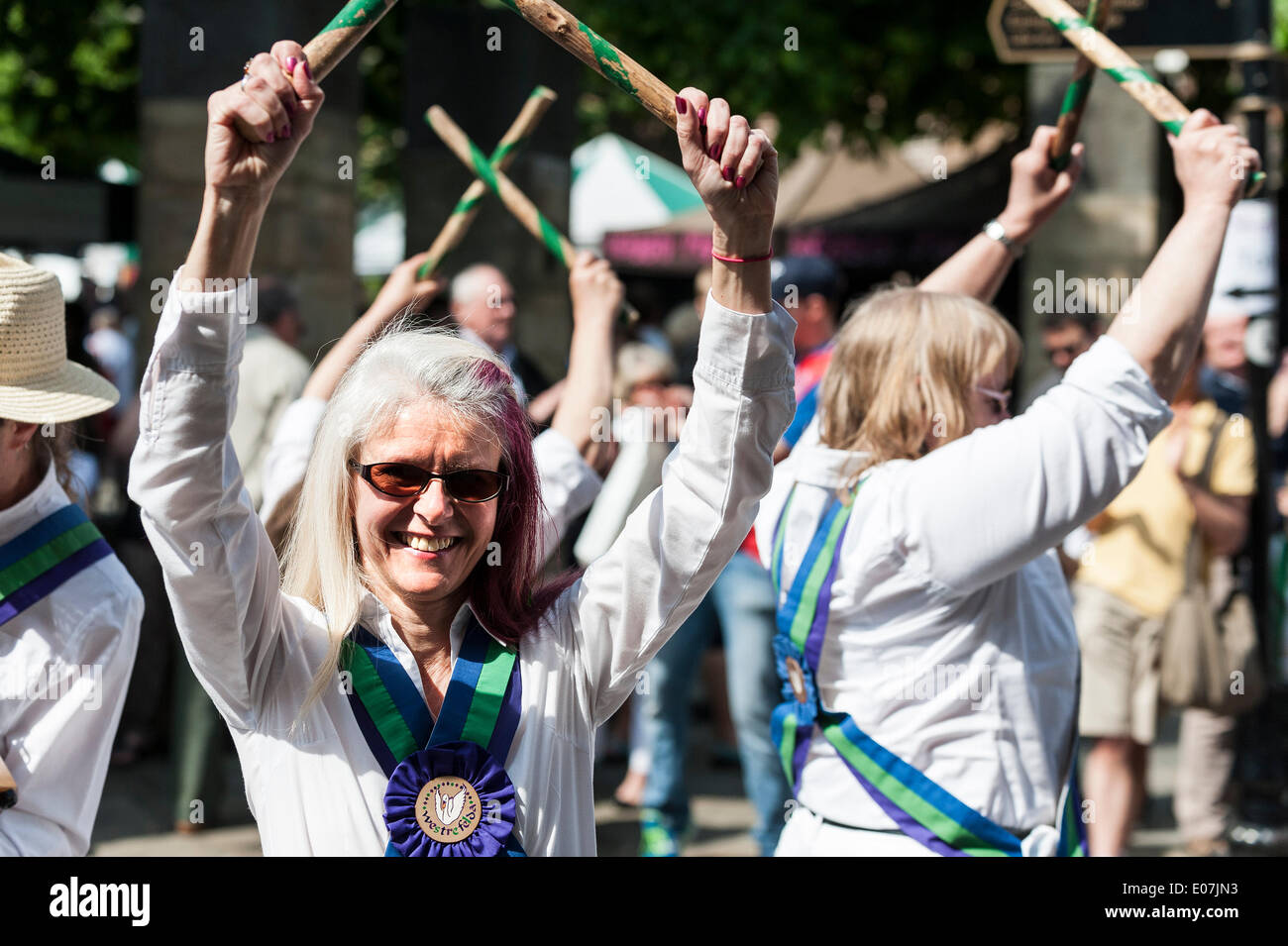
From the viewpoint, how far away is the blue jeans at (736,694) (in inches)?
215

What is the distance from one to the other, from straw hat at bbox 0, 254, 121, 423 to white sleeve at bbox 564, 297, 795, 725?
0.88 m

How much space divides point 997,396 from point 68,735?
1.66 meters

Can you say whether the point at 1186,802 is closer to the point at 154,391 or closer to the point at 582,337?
the point at 582,337

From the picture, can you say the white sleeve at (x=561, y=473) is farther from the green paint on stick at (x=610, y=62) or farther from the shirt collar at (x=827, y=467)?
the green paint on stick at (x=610, y=62)

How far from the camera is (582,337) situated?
343 cm

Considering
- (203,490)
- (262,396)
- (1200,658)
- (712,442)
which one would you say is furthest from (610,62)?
(1200,658)

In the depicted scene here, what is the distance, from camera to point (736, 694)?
559 centimetres

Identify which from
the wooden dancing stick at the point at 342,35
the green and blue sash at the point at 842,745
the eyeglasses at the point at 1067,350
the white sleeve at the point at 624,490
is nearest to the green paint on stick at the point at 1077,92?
the green and blue sash at the point at 842,745

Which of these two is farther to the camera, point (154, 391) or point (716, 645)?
point (716, 645)

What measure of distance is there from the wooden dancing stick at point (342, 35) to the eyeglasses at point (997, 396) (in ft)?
4.39

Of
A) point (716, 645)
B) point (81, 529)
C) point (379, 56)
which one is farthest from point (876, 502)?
point (379, 56)

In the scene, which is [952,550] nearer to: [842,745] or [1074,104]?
[842,745]

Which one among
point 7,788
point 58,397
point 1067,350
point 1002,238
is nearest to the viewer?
point 7,788

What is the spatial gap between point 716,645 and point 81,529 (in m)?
5.57
